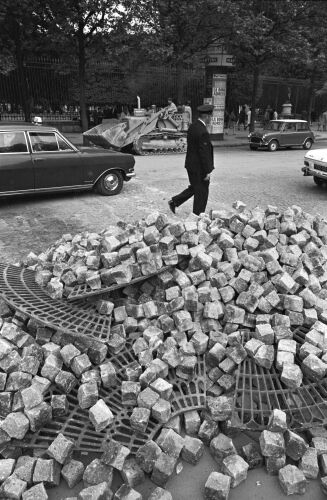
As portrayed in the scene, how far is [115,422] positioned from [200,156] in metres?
4.54

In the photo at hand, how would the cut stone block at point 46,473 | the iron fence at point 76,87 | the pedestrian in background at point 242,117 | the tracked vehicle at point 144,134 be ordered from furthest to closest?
the pedestrian in background at point 242,117 → the iron fence at point 76,87 → the tracked vehicle at point 144,134 → the cut stone block at point 46,473

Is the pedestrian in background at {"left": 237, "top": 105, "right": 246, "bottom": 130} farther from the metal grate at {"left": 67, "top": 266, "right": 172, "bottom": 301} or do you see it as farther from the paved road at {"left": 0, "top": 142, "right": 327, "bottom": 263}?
the metal grate at {"left": 67, "top": 266, "right": 172, "bottom": 301}

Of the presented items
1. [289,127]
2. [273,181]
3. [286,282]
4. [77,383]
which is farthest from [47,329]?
[289,127]

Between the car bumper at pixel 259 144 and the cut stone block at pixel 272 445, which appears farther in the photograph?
the car bumper at pixel 259 144

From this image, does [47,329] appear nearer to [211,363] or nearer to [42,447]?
[42,447]

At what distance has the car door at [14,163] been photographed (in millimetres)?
7852

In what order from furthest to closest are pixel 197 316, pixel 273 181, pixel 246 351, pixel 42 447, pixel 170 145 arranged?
pixel 170 145 → pixel 273 181 → pixel 197 316 → pixel 246 351 → pixel 42 447

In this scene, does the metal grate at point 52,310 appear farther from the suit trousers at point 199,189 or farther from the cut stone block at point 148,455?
the suit trousers at point 199,189

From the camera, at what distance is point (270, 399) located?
10.4 ft

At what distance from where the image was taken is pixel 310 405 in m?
3.12

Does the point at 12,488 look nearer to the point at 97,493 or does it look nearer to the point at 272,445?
the point at 97,493

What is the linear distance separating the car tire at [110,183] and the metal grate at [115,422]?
256 inches

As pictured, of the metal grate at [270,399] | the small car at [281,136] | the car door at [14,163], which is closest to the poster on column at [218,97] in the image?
the small car at [281,136]

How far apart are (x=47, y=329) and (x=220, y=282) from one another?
1506mm
